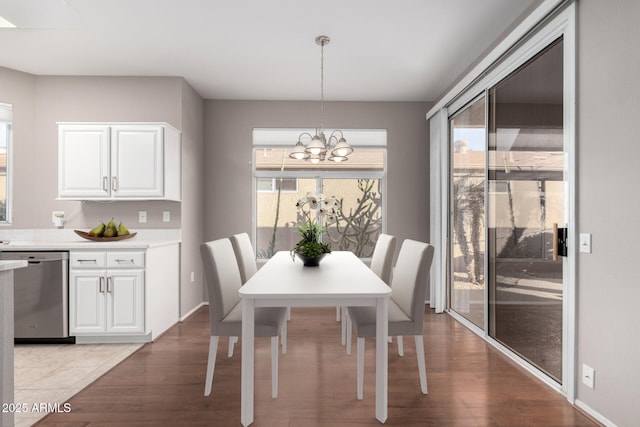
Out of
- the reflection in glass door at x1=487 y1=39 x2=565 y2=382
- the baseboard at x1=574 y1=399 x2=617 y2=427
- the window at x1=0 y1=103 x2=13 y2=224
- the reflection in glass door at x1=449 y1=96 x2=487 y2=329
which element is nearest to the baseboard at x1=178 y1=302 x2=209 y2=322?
the window at x1=0 y1=103 x2=13 y2=224

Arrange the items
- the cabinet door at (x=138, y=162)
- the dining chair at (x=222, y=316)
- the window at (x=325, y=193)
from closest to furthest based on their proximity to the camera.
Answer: the dining chair at (x=222, y=316) < the cabinet door at (x=138, y=162) < the window at (x=325, y=193)

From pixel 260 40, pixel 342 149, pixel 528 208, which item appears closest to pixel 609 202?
pixel 528 208

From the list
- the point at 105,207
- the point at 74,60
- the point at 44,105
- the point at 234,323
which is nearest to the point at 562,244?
the point at 234,323

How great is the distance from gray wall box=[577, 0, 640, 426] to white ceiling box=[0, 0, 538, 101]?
2.86ft

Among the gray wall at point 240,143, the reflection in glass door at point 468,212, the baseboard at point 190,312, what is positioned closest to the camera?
the reflection in glass door at point 468,212

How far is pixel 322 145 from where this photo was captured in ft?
9.35

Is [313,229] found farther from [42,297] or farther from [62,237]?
[62,237]

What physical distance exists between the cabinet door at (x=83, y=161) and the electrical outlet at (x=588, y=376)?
13.6ft

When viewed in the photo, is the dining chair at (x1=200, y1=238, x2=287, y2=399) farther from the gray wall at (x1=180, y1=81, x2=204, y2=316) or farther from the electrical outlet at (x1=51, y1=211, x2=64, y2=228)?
the electrical outlet at (x1=51, y1=211, x2=64, y2=228)

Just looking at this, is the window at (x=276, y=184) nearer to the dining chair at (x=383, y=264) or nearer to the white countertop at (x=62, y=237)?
the white countertop at (x=62, y=237)

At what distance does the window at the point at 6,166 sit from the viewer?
386 cm

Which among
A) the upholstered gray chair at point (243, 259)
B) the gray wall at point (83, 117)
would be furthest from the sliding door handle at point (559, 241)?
the gray wall at point (83, 117)

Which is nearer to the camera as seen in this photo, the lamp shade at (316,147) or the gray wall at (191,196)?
the lamp shade at (316,147)

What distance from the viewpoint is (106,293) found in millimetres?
3309
